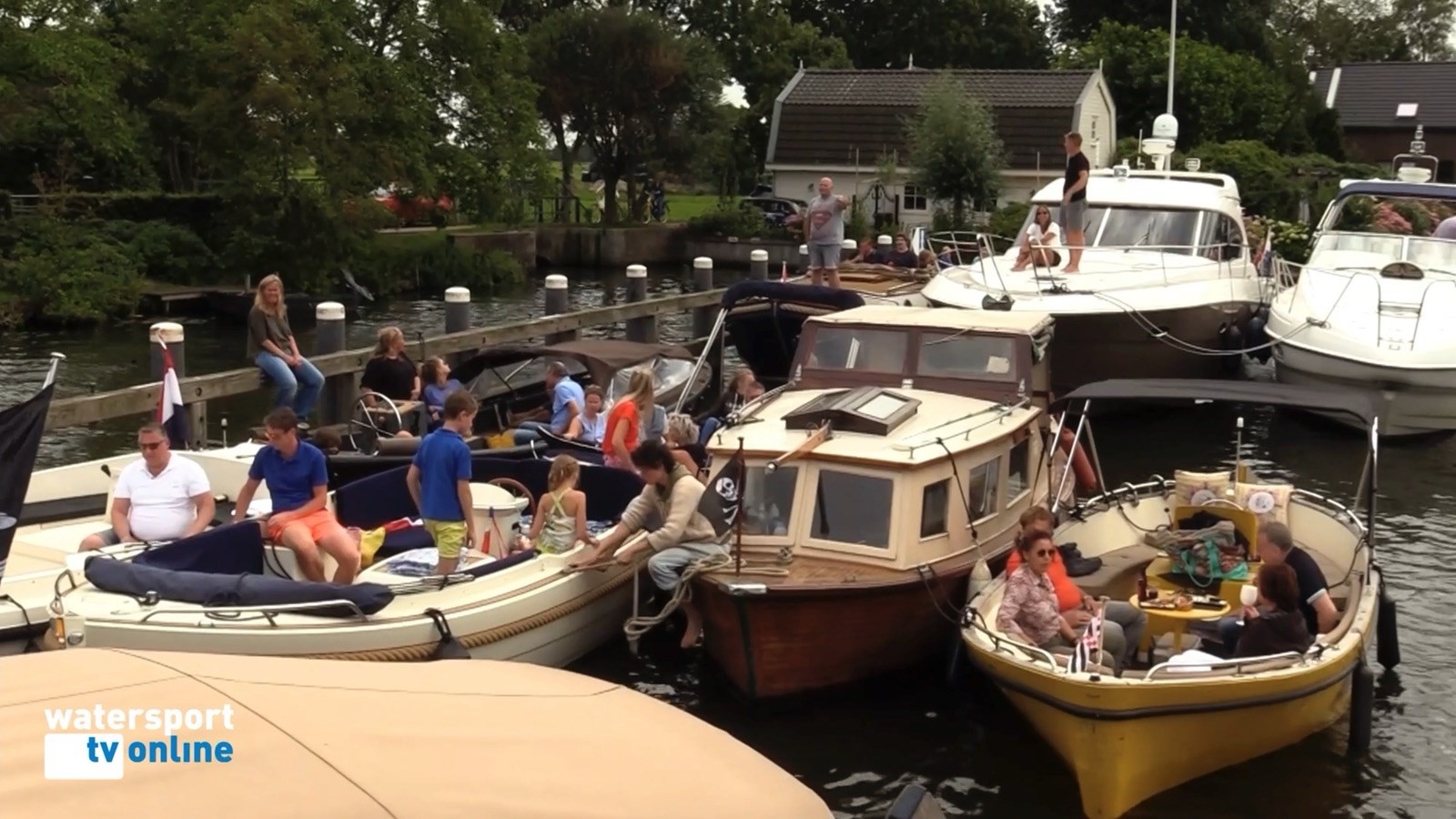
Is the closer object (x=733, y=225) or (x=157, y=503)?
(x=157, y=503)

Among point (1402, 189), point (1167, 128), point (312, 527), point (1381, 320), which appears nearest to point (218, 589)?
point (312, 527)

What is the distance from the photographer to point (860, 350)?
13.9m

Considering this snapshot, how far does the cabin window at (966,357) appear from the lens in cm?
1352

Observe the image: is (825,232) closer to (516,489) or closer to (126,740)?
(516,489)

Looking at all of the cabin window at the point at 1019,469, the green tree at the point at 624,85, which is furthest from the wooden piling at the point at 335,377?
the green tree at the point at 624,85

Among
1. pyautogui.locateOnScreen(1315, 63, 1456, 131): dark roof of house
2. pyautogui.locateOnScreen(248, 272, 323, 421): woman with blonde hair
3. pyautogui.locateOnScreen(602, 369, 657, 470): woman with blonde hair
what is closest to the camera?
pyautogui.locateOnScreen(602, 369, 657, 470): woman with blonde hair

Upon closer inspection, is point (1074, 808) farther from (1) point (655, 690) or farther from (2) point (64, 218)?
(2) point (64, 218)

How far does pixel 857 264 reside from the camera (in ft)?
82.2

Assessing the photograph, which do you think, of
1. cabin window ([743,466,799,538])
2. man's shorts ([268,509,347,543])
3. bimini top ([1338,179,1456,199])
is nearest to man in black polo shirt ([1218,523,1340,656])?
cabin window ([743,466,799,538])

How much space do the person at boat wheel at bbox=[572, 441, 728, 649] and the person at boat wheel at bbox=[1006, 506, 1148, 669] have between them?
82.5 inches

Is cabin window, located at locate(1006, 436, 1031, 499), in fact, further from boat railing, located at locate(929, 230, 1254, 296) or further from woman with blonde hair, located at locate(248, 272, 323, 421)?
boat railing, located at locate(929, 230, 1254, 296)

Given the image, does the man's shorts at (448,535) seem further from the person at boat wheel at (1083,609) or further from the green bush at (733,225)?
the green bush at (733,225)

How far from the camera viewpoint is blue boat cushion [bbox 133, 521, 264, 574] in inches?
391

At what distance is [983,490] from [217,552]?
536cm
